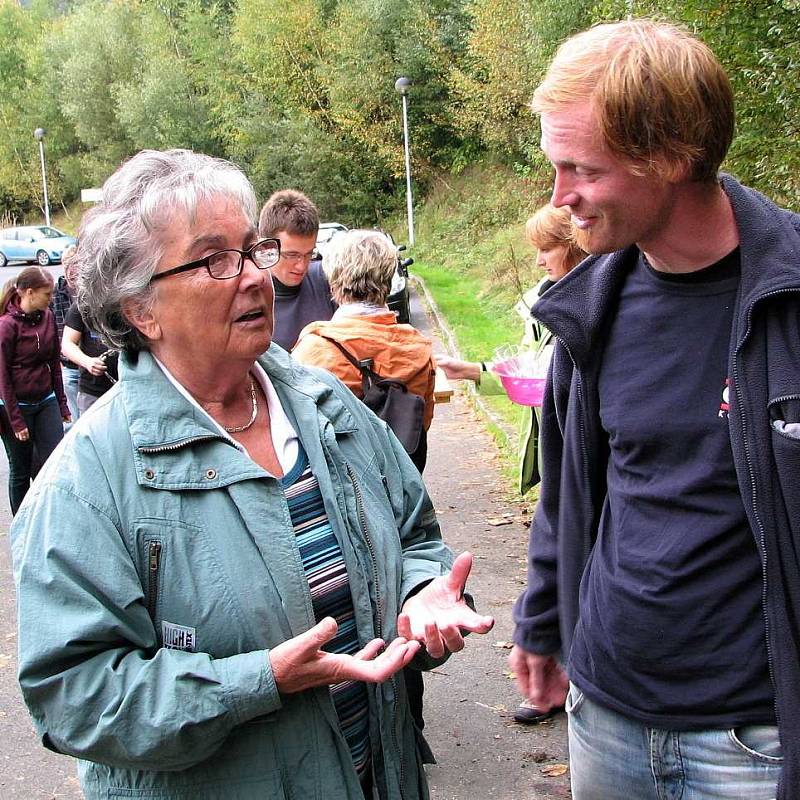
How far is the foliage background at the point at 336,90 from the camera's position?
316 inches

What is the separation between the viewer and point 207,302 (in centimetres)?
223

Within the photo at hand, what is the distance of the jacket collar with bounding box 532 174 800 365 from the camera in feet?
6.35

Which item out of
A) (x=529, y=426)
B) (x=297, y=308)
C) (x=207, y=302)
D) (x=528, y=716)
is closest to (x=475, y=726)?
(x=528, y=716)

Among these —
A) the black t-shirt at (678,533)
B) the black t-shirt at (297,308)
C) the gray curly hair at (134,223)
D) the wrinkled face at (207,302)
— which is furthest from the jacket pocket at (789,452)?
the black t-shirt at (297,308)

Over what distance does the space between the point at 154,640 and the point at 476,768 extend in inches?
107

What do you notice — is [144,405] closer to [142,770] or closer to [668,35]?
[142,770]

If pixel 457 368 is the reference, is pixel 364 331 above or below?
above

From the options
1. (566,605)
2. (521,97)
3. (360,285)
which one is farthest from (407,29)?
(566,605)

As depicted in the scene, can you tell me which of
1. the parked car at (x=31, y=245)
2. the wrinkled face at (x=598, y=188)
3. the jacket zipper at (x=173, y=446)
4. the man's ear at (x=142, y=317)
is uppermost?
the wrinkled face at (x=598, y=188)

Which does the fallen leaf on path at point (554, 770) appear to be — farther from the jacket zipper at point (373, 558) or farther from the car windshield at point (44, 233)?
the car windshield at point (44, 233)

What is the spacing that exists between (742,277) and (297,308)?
369 cm

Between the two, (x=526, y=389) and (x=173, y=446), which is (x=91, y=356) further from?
(x=173, y=446)

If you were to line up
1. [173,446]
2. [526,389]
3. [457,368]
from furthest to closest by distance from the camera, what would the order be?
[457,368] < [526,389] < [173,446]

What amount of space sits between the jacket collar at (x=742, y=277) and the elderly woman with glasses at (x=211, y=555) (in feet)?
1.81
